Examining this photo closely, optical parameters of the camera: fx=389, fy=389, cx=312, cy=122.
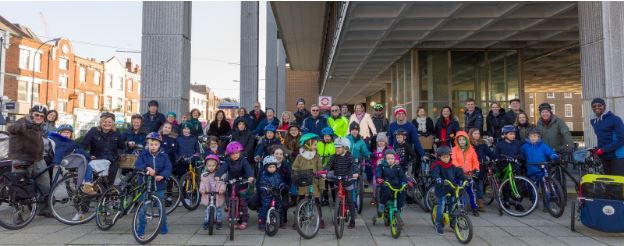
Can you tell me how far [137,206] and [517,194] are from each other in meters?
6.28

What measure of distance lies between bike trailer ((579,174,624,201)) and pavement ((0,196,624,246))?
0.61m

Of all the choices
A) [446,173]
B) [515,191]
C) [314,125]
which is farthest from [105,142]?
[515,191]

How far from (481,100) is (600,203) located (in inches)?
473

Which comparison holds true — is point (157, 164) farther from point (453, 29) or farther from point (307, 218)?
point (453, 29)

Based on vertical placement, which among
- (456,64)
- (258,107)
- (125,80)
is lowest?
(258,107)

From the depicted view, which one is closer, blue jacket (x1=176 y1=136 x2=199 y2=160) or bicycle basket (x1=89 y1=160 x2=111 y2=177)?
bicycle basket (x1=89 y1=160 x2=111 y2=177)

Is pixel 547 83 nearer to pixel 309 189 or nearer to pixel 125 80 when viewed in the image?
pixel 309 189

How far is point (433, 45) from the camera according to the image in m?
15.7

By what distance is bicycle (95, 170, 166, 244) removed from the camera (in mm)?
5367

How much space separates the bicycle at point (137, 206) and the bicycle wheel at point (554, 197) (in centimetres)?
640

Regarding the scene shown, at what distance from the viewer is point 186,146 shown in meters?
7.80

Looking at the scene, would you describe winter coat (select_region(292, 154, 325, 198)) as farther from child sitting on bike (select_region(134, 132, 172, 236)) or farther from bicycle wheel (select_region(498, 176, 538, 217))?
bicycle wheel (select_region(498, 176, 538, 217))

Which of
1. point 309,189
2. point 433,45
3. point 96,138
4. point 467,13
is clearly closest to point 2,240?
point 96,138

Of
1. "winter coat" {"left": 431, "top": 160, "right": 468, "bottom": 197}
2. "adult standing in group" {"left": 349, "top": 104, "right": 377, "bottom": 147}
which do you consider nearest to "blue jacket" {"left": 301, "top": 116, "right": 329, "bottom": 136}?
"adult standing in group" {"left": 349, "top": 104, "right": 377, "bottom": 147}
